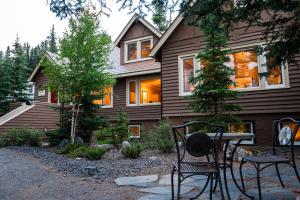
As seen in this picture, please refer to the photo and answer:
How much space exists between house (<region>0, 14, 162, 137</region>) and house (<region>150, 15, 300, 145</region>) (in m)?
2.34

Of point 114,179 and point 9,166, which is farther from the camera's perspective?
point 9,166

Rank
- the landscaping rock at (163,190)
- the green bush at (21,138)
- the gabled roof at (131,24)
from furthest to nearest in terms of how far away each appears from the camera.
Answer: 1. the gabled roof at (131,24)
2. the green bush at (21,138)
3. the landscaping rock at (163,190)

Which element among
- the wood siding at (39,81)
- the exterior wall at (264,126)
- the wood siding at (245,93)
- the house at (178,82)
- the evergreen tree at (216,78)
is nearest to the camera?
the evergreen tree at (216,78)

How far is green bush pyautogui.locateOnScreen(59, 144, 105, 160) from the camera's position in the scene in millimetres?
7426

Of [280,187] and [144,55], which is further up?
[144,55]

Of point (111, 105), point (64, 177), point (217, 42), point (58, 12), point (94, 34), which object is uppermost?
point (94, 34)

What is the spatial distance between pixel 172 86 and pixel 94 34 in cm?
382

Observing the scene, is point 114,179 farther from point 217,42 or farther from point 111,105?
point 111,105

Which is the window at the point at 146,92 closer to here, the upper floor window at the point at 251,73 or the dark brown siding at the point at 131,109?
the dark brown siding at the point at 131,109

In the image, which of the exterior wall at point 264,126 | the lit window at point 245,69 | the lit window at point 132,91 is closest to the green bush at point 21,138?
the lit window at point 132,91

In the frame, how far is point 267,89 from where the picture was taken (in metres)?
9.12

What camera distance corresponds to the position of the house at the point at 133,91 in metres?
13.9

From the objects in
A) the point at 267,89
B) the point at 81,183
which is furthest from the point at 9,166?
the point at 267,89

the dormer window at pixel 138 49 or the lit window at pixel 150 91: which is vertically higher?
the dormer window at pixel 138 49
